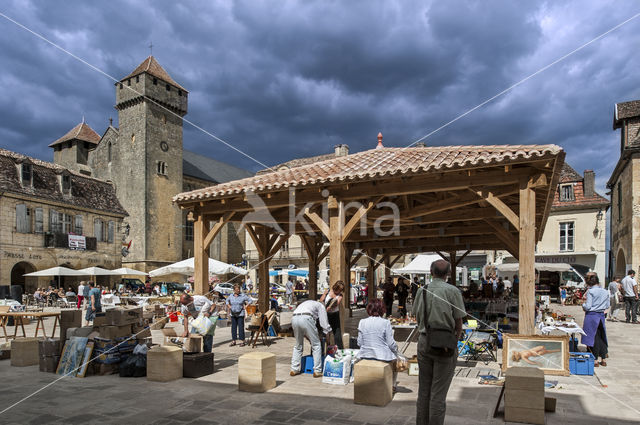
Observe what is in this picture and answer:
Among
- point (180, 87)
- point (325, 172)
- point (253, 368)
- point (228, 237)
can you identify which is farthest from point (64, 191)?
point (253, 368)

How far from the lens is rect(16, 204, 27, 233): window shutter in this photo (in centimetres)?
2345

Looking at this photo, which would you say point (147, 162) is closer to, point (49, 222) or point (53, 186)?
point (53, 186)

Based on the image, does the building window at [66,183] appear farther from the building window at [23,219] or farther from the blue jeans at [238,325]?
the blue jeans at [238,325]

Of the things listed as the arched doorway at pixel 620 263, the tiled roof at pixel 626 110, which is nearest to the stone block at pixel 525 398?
the tiled roof at pixel 626 110

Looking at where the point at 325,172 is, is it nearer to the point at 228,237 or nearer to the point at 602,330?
the point at 602,330

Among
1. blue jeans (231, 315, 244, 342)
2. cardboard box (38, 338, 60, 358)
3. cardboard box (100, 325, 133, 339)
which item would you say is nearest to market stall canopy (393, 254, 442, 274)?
blue jeans (231, 315, 244, 342)

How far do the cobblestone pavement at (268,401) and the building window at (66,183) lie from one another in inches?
893

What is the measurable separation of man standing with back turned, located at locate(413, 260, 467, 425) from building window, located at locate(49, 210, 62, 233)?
26.5 meters

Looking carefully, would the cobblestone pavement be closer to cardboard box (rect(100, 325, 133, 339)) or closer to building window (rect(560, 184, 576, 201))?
cardboard box (rect(100, 325, 133, 339))

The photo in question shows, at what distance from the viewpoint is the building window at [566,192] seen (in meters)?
28.3

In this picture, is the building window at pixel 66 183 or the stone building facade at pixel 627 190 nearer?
the stone building facade at pixel 627 190

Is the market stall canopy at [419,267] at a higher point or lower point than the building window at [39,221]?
lower

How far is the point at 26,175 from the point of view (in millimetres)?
24422

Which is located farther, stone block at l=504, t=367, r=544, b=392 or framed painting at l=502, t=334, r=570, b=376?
framed painting at l=502, t=334, r=570, b=376
